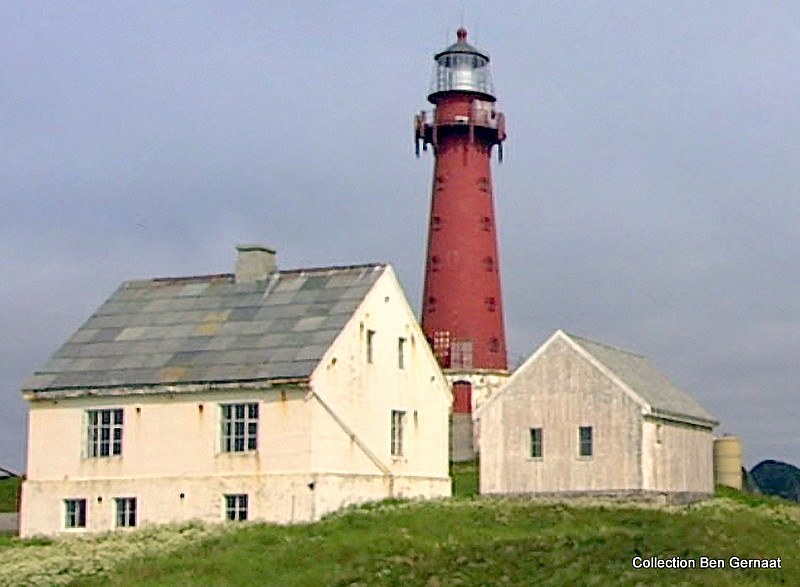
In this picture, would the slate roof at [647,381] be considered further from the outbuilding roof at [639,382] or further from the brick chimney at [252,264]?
the brick chimney at [252,264]

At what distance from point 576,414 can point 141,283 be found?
14813 millimetres

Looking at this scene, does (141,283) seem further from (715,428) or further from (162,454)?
(715,428)

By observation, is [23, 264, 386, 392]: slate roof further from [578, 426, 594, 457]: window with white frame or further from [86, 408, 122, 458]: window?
[578, 426, 594, 457]: window with white frame

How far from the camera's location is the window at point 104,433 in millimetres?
38312

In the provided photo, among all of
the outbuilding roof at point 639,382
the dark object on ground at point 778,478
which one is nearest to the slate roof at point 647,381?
the outbuilding roof at point 639,382

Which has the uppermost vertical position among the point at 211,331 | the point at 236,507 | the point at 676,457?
the point at 211,331

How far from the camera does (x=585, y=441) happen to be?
46.9 meters

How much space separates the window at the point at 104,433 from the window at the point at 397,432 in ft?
25.1

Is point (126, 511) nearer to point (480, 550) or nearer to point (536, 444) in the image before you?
point (480, 550)

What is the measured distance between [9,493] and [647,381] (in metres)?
25.0

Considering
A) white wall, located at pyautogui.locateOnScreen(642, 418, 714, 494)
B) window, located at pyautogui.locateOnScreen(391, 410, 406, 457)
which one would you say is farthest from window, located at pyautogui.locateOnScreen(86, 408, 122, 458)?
white wall, located at pyautogui.locateOnScreen(642, 418, 714, 494)

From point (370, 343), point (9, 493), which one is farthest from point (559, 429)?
point (9, 493)

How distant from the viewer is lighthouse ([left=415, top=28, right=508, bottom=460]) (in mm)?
63781

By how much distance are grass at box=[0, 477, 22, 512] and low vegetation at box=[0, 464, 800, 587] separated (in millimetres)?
18411
